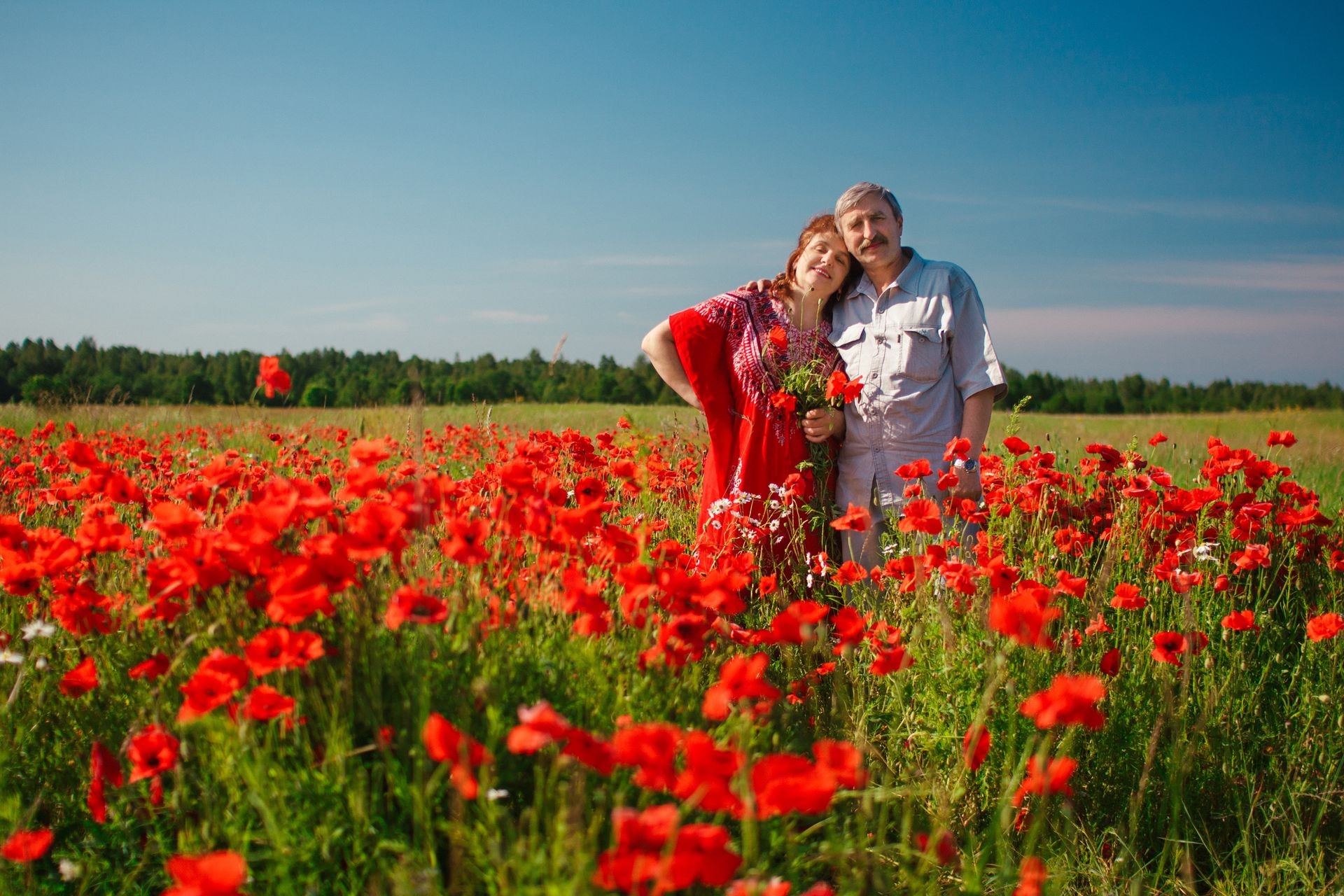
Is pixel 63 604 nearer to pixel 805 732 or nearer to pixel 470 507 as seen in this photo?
pixel 470 507

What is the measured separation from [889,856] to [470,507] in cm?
138

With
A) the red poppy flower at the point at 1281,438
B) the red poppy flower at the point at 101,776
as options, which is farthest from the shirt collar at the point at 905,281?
the red poppy flower at the point at 101,776

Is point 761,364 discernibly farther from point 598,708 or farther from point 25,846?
point 25,846

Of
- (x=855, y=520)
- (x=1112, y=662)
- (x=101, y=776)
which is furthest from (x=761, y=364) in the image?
(x=101, y=776)

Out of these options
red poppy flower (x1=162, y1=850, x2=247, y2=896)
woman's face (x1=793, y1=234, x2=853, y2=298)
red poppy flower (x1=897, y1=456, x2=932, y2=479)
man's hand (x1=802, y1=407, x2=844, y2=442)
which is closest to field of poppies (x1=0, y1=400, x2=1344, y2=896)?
red poppy flower (x1=162, y1=850, x2=247, y2=896)

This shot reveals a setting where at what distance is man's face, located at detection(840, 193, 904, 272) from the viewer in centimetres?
351

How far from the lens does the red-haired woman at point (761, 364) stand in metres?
3.65

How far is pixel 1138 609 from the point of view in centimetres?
305

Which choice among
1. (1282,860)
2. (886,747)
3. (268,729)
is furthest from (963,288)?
(268,729)

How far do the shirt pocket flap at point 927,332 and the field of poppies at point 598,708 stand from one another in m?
0.71

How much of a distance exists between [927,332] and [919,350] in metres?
0.08

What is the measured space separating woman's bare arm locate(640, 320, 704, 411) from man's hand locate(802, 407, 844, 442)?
0.57 m

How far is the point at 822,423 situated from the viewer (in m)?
3.57

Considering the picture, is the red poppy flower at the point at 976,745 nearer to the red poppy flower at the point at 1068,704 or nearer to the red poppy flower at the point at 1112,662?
the red poppy flower at the point at 1068,704
